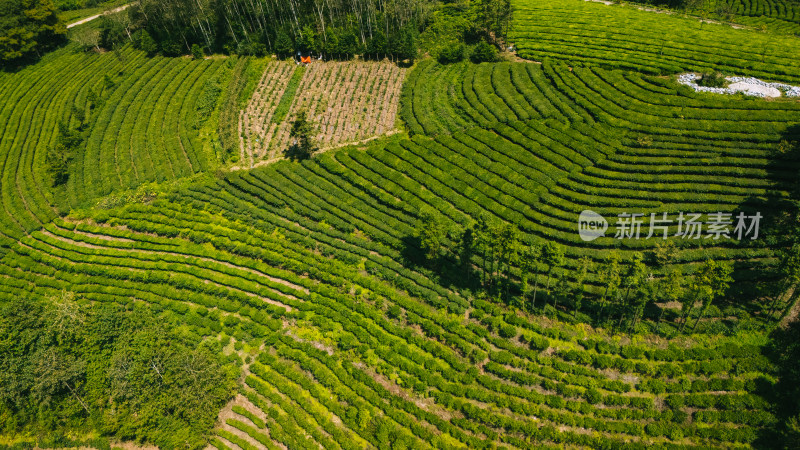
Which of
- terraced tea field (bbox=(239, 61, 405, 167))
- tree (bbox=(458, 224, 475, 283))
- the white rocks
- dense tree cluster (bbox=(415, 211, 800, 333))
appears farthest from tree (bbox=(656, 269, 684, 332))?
terraced tea field (bbox=(239, 61, 405, 167))

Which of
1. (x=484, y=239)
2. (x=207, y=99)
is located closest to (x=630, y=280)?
(x=484, y=239)

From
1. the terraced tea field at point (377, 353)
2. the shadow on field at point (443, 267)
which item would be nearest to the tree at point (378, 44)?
the terraced tea field at point (377, 353)

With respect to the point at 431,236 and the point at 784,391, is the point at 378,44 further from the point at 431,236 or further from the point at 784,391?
the point at 784,391

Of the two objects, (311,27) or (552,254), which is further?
(311,27)

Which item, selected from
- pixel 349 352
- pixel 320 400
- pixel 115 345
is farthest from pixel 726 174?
pixel 115 345

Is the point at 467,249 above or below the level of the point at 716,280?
above

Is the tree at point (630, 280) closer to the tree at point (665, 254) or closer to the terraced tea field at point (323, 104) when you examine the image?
the tree at point (665, 254)
